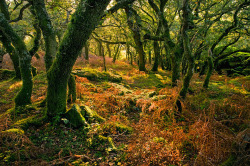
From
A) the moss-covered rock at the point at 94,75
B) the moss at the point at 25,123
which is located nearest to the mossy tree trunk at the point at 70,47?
the moss at the point at 25,123

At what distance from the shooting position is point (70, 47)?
307 centimetres

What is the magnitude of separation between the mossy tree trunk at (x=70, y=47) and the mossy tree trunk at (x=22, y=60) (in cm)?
183

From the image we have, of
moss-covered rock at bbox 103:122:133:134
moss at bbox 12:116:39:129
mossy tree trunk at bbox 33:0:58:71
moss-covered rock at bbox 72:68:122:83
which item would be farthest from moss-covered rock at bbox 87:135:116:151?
moss-covered rock at bbox 72:68:122:83

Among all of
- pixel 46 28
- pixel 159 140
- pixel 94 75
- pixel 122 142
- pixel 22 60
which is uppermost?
pixel 46 28

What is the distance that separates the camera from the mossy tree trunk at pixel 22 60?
445 cm

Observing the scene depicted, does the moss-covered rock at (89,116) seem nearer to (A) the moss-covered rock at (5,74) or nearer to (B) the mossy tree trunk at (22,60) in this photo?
(B) the mossy tree trunk at (22,60)

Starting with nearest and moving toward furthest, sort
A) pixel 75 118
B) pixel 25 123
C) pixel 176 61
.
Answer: pixel 25 123 < pixel 75 118 < pixel 176 61

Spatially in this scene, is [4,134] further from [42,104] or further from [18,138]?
[42,104]

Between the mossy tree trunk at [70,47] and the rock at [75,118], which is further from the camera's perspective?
the rock at [75,118]

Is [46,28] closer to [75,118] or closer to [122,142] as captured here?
[75,118]

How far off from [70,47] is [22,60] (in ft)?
9.49

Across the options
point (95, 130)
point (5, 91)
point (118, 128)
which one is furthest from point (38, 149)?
point (5, 91)

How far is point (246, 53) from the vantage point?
1256cm

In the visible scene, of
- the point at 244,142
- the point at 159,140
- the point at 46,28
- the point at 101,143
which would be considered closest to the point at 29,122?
the point at 101,143
